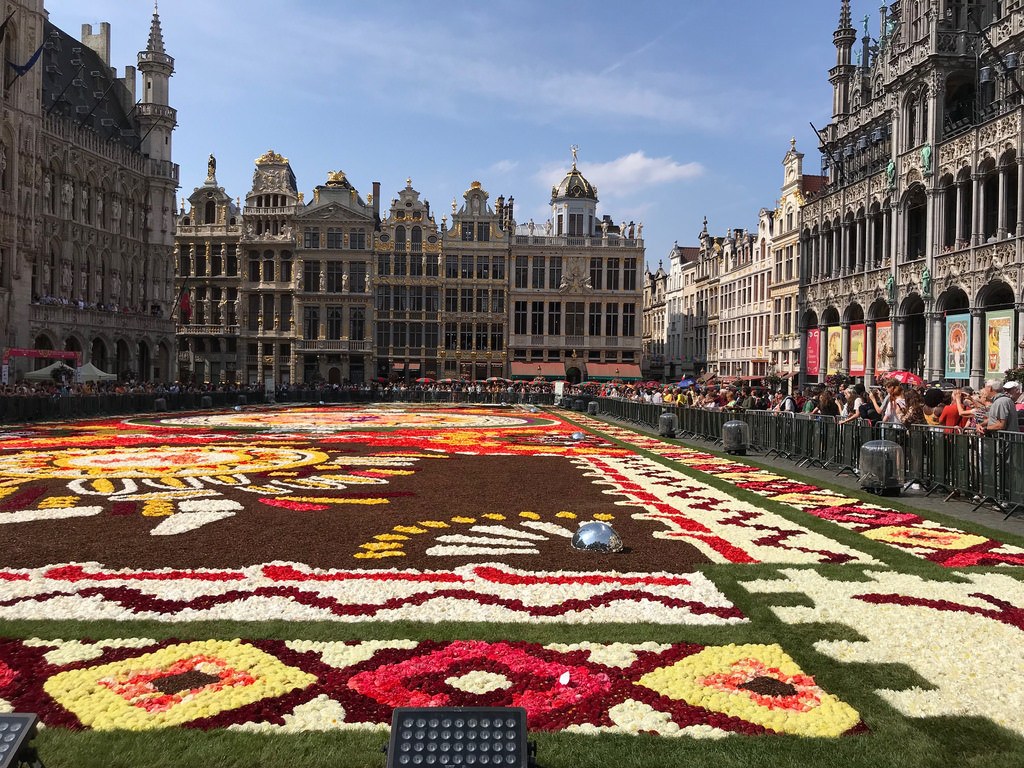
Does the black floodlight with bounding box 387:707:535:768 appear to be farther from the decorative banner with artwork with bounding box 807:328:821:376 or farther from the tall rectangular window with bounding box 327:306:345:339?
the tall rectangular window with bounding box 327:306:345:339

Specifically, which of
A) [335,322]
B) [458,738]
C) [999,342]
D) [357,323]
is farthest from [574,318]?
[458,738]

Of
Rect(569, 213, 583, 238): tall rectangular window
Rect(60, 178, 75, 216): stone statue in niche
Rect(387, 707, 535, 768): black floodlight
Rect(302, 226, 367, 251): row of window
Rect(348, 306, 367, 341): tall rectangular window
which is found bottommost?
Rect(387, 707, 535, 768): black floodlight

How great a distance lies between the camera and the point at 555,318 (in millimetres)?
63375

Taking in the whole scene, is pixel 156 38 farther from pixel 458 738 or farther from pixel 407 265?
pixel 458 738

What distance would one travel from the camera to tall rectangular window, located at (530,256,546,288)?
6312cm

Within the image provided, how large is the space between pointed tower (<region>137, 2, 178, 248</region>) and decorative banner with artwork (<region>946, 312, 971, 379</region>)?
47.3 metres

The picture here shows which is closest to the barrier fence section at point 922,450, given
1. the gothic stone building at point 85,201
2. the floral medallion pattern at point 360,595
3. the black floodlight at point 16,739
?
the floral medallion pattern at point 360,595

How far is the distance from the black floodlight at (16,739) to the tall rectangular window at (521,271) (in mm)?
61402

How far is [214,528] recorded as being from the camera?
25.6 ft

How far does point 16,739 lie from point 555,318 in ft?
201

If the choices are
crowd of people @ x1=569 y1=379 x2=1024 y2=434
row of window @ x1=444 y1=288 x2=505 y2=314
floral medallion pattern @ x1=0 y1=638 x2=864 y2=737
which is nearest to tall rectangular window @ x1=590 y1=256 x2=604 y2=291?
row of window @ x1=444 y1=288 x2=505 y2=314

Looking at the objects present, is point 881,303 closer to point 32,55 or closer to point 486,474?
point 486,474

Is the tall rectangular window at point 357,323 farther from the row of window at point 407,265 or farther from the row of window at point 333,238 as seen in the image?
the row of window at point 333,238

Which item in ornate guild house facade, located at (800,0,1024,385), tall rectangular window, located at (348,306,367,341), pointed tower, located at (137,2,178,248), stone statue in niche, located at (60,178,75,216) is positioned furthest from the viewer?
tall rectangular window, located at (348,306,367,341)
